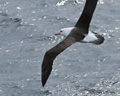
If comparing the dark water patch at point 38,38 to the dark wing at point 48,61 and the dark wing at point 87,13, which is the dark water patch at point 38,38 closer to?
the dark wing at point 87,13

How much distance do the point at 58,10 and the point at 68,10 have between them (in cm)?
44

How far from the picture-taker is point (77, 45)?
1820 cm

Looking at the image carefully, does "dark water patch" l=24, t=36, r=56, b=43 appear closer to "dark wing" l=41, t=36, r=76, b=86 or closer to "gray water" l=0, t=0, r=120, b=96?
"gray water" l=0, t=0, r=120, b=96

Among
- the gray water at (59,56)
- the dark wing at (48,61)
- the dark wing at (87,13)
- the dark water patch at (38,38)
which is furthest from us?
the dark water patch at (38,38)

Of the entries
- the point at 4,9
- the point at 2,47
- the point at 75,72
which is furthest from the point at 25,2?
the point at 75,72

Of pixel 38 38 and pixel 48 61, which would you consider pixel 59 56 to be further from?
pixel 48 61

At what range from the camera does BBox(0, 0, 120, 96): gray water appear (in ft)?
52.1

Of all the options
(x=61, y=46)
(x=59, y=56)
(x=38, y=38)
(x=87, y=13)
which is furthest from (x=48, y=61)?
(x=38, y=38)

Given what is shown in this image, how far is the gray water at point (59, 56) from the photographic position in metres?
15.9

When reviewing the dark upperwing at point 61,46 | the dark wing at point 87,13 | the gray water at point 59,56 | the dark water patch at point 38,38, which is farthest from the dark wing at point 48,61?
the dark water patch at point 38,38

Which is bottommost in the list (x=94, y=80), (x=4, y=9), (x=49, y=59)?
(x=4, y=9)

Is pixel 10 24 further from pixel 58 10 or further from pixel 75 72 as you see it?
pixel 75 72

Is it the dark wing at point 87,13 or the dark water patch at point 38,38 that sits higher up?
the dark wing at point 87,13

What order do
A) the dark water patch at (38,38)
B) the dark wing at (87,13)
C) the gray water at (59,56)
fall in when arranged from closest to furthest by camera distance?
the dark wing at (87,13) < the gray water at (59,56) < the dark water patch at (38,38)
